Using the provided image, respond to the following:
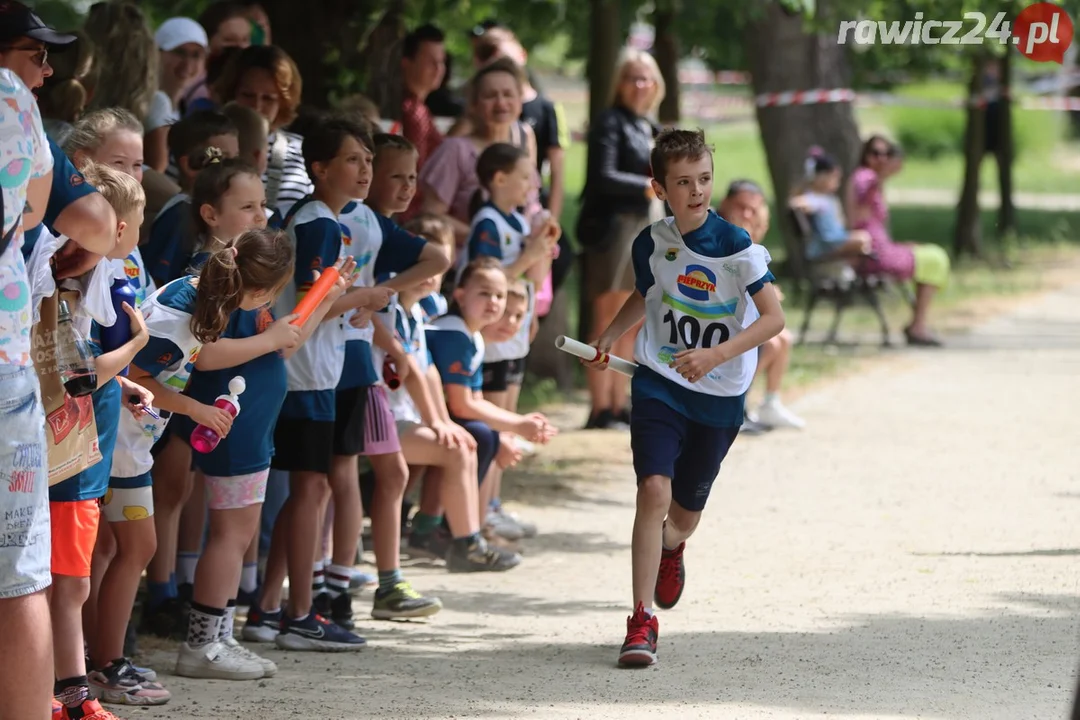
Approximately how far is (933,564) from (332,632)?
2554 millimetres

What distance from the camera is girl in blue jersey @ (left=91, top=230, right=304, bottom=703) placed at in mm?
4941

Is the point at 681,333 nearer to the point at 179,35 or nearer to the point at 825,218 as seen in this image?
the point at 179,35

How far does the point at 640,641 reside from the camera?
210 inches

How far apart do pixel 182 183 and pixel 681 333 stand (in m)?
1.90

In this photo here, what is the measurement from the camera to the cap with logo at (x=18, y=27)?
374 cm

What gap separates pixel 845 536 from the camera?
752cm

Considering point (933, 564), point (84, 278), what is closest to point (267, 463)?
point (84, 278)

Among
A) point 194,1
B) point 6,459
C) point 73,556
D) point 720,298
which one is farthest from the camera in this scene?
point 194,1

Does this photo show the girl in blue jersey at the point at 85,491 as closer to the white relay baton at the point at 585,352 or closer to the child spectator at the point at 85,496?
the child spectator at the point at 85,496

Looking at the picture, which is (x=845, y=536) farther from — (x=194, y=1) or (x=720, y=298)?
(x=194, y=1)

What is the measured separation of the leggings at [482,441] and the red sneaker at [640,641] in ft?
5.93

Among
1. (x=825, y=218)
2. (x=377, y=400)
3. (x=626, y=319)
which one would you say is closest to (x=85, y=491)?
(x=377, y=400)

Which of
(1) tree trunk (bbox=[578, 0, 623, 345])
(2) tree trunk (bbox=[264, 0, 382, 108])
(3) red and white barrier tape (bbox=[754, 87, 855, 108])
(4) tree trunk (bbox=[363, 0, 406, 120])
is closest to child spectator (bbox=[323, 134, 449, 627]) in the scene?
(4) tree trunk (bbox=[363, 0, 406, 120])

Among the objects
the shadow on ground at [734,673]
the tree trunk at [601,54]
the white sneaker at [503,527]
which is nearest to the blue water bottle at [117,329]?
the shadow on ground at [734,673]
